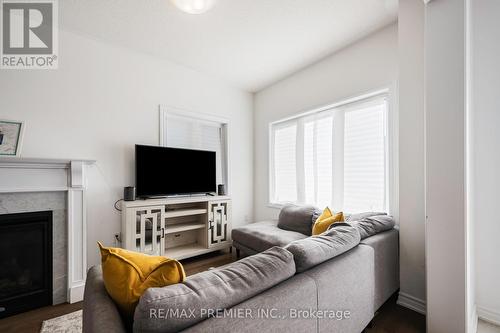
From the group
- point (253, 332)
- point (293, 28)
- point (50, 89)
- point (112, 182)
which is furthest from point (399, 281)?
point (50, 89)

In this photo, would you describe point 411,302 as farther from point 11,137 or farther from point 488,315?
point 11,137

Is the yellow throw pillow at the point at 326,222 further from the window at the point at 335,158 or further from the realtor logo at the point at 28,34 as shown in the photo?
the realtor logo at the point at 28,34

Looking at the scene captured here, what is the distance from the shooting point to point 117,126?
2.80 meters

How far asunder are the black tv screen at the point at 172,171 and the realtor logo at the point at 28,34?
1.31 m

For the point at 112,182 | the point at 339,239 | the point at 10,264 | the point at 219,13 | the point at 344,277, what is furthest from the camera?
the point at 112,182

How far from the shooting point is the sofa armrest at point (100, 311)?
0.75 metres

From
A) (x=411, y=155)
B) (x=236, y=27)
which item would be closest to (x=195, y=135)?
(x=236, y=27)

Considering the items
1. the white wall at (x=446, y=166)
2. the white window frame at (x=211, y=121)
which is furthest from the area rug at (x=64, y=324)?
the white wall at (x=446, y=166)

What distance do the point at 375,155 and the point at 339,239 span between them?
1.50 m

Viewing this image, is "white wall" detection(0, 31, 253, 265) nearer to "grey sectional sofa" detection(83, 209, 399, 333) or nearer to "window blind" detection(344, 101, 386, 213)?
"grey sectional sofa" detection(83, 209, 399, 333)

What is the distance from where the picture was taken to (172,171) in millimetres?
2994

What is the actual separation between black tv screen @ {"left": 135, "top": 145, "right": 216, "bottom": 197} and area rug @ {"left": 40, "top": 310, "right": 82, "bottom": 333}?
4.16 ft

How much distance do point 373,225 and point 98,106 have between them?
325cm

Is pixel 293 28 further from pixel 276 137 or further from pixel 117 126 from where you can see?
pixel 117 126
